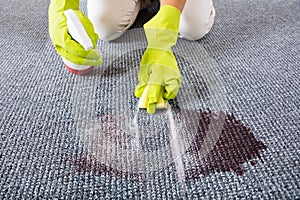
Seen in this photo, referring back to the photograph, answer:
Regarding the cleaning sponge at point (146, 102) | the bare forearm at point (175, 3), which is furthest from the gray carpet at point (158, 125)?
the bare forearm at point (175, 3)

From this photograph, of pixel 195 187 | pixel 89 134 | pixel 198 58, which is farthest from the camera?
pixel 198 58

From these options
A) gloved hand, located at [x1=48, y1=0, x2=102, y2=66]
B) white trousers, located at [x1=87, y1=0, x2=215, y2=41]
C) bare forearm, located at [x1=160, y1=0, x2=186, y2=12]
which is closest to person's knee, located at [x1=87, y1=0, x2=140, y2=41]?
white trousers, located at [x1=87, y1=0, x2=215, y2=41]

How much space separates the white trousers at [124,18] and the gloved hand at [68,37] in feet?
0.40

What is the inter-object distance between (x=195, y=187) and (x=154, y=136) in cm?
13

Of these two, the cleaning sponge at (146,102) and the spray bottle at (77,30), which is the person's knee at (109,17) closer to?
the spray bottle at (77,30)

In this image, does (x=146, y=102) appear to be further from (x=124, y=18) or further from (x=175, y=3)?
(x=124, y=18)

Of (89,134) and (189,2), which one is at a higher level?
(189,2)

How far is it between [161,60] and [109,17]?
1.01 feet

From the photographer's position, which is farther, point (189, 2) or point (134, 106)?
point (189, 2)

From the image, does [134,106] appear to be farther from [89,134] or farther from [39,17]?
[39,17]

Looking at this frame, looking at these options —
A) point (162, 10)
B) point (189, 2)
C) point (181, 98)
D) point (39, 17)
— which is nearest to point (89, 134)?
point (181, 98)

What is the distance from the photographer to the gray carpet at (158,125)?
17.9 inches

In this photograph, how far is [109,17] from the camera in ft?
2.81

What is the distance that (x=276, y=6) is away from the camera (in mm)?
989
